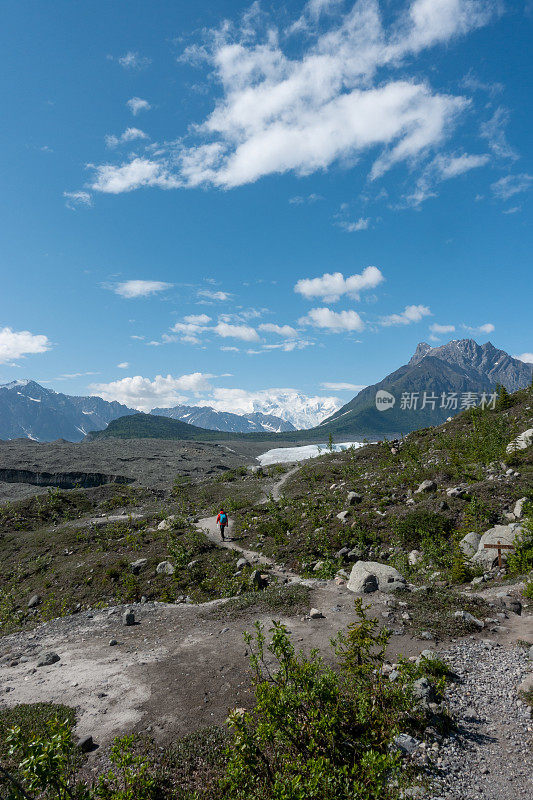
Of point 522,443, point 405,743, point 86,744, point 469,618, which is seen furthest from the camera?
point 522,443

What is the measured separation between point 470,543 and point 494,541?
1.49 meters

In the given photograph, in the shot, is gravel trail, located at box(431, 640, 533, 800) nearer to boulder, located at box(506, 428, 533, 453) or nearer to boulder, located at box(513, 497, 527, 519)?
boulder, located at box(513, 497, 527, 519)

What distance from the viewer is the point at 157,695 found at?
9547 mm

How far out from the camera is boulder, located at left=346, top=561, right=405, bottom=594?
589 inches

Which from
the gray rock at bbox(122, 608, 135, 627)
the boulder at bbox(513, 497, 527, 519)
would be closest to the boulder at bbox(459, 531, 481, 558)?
the boulder at bbox(513, 497, 527, 519)

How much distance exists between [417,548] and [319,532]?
6051 millimetres

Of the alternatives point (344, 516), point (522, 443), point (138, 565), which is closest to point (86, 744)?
point (138, 565)

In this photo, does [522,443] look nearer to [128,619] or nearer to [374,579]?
[374,579]

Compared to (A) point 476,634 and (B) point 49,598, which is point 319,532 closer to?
(A) point 476,634

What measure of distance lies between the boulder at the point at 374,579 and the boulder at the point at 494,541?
3829 mm

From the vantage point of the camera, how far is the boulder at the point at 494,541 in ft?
52.7

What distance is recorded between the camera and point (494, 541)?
16.8 m

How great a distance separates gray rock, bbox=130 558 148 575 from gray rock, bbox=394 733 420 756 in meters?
18.7

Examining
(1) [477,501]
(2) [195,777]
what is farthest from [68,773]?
(1) [477,501]
